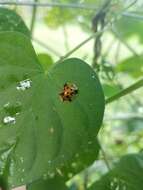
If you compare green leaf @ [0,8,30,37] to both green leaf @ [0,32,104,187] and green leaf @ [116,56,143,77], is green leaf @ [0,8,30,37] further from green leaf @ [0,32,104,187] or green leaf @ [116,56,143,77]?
green leaf @ [116,56,143,77]

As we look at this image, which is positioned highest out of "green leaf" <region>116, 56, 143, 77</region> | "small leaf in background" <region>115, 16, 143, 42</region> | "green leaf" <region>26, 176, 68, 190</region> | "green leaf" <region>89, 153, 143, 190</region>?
"green leaf" <region>89, 153, 143, 190</region>

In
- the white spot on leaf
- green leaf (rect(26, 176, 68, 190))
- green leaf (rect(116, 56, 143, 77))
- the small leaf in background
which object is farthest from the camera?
the small leaf in background

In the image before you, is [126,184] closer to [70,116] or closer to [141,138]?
[70,116]

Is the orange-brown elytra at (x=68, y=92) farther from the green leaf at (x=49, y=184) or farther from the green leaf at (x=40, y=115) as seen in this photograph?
the green leaf at (x=49, y=184)

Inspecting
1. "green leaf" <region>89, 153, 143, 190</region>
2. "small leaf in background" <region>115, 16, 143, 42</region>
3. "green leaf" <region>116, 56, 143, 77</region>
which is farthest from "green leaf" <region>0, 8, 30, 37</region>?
"small leaf in background" <region>115, 16, 143, 42</region>

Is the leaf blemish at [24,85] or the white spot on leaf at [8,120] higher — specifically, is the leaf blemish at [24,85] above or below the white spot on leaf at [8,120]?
above

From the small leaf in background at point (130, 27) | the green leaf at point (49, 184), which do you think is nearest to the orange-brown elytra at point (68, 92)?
the green leaf at point (49, 184)

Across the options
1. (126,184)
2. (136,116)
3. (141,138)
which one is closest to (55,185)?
(126,184)

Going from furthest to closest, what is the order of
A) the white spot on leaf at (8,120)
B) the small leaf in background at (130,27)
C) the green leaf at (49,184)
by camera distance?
the small leaf in background at (130,27)
the green leaf at (49,184)
the white spot on leaf at (8,120)
